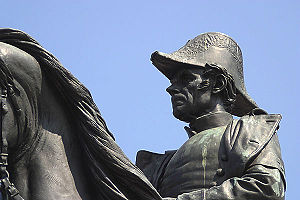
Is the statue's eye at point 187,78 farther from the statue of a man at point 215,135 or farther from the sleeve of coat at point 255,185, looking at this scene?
the sleeve of coat at point 255,185

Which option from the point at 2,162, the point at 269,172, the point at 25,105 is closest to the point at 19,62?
the point at 25,105

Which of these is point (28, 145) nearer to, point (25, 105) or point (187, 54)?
point (25, 105)

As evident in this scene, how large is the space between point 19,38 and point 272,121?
313 cm

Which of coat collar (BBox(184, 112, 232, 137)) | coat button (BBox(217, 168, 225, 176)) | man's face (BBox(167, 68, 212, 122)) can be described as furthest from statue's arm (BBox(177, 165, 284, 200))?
man's face (BBox(167, 68, 212, 122))

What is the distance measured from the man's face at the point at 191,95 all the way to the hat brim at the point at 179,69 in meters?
0.09

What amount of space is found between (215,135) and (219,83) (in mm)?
727

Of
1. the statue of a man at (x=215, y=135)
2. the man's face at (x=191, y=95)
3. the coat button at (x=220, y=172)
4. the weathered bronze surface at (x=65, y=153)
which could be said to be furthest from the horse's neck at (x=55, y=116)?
the man's face at (x=191, y=95)

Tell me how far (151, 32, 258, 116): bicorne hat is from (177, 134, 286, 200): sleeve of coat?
1.30 meters

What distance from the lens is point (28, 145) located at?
6.13 metres

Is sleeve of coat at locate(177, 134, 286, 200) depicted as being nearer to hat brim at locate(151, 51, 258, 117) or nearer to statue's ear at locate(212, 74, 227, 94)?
statue's ear at locate(212, 74, 227, 94)

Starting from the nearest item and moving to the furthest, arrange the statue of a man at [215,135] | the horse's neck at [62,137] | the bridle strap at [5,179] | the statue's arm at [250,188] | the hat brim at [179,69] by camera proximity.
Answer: the bridle strap at [5,179] < the horse's neck at [62,137] < the statue's arm at [250,188] < the statue of a man at [215,135] < the hat brim at [179,69]

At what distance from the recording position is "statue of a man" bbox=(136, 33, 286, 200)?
796 centimetres

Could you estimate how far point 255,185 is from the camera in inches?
309

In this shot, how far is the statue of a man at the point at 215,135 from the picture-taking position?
7965 millimetres
